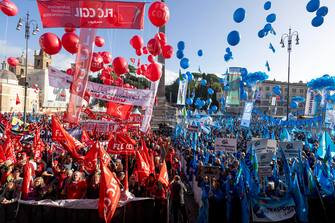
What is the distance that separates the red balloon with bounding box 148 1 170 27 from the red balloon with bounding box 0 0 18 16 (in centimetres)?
419

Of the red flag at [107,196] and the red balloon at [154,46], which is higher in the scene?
the red balloon at [154,46]

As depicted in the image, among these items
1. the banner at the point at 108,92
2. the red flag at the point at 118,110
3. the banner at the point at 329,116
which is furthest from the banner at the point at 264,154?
the banner at the point at 329,116

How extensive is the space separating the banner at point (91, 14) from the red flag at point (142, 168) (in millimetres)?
4164

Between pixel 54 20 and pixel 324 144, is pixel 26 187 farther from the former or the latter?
pixel 324 144

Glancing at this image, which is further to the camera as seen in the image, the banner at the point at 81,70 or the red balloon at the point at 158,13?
the red balloon at the point at 158,13

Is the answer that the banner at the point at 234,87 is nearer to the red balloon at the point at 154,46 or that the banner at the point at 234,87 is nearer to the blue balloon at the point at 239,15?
the blue balloon at the point at 239,15

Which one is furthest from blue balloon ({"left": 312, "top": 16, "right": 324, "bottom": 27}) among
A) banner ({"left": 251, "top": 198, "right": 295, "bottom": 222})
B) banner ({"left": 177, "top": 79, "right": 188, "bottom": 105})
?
banner ({"left": 177, "top": 79, "right": 188, "bottom": 105})

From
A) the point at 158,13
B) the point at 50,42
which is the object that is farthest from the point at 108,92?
the point at 158,13

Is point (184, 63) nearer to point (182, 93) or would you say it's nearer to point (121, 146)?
point (182, 93)

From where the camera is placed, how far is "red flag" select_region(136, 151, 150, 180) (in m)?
9.17

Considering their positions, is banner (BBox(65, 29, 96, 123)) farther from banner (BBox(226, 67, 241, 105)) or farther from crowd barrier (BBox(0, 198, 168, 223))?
banner (BBox(226, 67, 241, 105))

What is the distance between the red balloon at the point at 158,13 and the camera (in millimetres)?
10305

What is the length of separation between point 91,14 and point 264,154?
538 centimetres

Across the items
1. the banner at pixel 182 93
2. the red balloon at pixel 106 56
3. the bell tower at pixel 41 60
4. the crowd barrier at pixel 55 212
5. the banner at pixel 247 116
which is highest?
the bell tower at pixel 41 60
